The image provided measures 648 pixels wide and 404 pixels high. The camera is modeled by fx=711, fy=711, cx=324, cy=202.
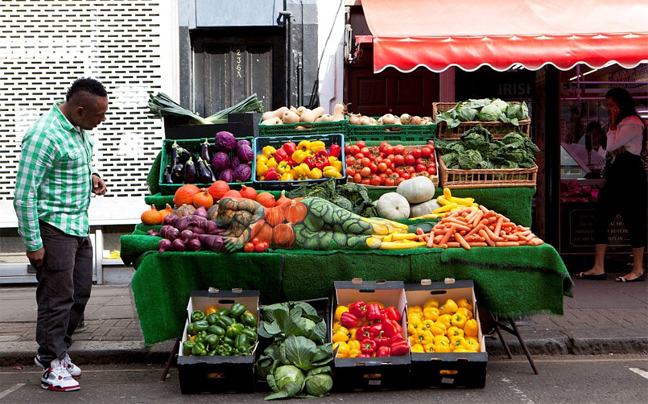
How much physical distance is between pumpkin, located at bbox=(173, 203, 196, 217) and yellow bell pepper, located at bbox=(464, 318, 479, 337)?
2545mm

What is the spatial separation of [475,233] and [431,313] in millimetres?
804

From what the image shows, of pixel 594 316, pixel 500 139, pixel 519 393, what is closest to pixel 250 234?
pixel 519 393

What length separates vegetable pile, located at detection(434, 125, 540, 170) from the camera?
6.88m

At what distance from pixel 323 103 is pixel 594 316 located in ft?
16.6

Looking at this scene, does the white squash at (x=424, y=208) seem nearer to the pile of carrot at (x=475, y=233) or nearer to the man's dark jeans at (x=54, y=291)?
the pile of carrot at (x=475, y=233)

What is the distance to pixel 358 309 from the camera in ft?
17.6

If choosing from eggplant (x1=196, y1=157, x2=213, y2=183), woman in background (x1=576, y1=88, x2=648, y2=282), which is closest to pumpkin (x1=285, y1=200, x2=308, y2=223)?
eggplant (x1=196, y1=157, x2=213, y2=183)

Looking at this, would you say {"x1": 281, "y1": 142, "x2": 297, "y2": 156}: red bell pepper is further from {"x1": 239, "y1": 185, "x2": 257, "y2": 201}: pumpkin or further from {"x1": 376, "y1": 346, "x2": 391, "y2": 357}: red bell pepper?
{"x1": 376, "y1": 346, "x2": 391, "y2": 357}: red bell pepper

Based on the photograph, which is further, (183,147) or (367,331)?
(183,147)

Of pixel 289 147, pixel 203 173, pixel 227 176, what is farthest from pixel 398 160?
pixel 203 173

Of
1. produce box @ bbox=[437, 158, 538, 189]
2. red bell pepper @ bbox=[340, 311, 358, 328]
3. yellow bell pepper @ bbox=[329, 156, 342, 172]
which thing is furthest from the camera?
yellow bell pepper @ bbox=[329, 156, 342, 172]

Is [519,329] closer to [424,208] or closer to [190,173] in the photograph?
[424,208]

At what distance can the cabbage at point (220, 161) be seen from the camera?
23.5ft

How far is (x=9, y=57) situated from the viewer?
32.9 ft
